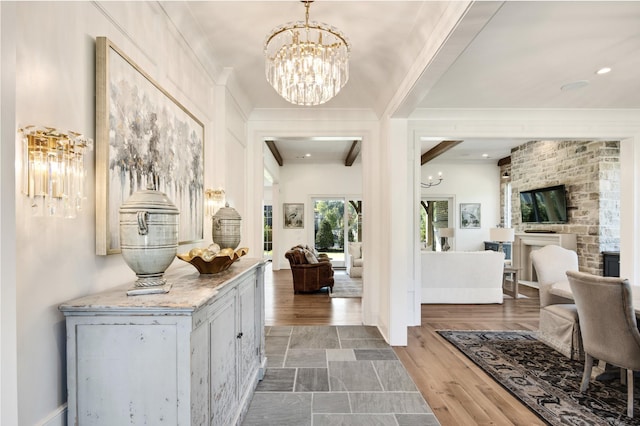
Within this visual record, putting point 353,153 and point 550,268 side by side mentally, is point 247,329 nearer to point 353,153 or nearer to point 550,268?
point 550,268

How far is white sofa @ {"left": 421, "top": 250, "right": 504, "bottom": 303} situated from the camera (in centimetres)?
550

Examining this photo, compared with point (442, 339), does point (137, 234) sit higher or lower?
higher

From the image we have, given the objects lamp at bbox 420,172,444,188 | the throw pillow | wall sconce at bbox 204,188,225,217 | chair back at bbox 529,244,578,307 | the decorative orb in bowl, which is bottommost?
the throw pillow

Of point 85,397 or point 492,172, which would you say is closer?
point 85,397

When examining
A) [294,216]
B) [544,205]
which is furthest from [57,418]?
[294,216]

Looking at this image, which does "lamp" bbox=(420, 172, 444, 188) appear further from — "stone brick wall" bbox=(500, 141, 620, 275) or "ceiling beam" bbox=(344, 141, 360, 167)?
"stone brick wall" bbox=(500, 141, 620, 275)

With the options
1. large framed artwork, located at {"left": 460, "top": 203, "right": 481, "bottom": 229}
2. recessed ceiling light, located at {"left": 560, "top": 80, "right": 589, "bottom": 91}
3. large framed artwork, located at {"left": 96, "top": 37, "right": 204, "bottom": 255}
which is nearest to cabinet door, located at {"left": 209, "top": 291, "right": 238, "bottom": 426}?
large framed artwork, located at {"left": 96, "top": 37, "right": 204, "bottom": 255}

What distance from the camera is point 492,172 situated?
374 inches

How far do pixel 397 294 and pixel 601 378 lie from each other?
6.07 ft

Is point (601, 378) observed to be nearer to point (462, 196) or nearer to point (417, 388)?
point (417, 388)

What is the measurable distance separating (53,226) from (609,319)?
3.26m

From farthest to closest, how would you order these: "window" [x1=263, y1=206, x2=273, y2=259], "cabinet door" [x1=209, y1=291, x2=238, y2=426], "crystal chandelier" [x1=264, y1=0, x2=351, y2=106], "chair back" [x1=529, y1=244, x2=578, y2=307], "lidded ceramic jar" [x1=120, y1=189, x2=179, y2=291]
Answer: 1. "window" [x1=263, y1=206, x2=273, y2=259]
2. "chair back" [x1=529, y1=244, x2=578, y2=307]
3. "crystal chandelier" [x1=264, y1=0, x2=351, y2=106]
4. "cabinet door" [x1=209, y1=291, x2=238, y2=426]
5. "lidded ceramic jar" [x1=120, y1=189, x2=179, y2=291]

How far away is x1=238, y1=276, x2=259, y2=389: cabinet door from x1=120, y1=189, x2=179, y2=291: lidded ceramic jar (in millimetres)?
768

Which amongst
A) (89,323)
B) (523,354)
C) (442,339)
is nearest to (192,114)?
(89,323)
